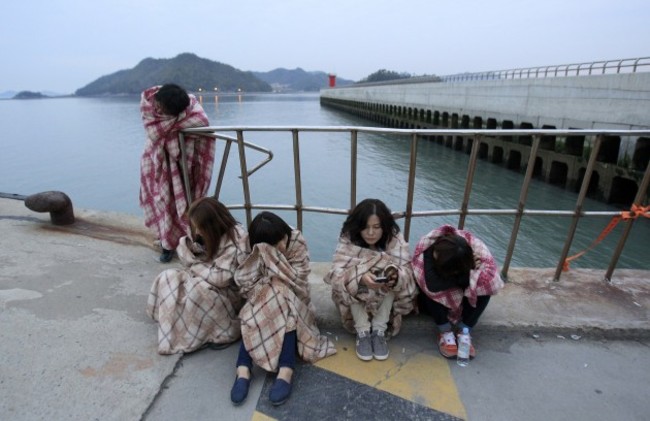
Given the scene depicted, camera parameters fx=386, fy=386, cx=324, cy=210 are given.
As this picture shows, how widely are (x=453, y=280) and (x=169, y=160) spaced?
2173 mm

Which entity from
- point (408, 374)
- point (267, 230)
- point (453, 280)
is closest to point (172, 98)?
point (267, 230)

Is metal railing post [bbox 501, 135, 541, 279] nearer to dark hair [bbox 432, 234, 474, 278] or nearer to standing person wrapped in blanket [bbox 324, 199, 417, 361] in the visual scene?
dark hair [bbox 432, 234, 474, 278]

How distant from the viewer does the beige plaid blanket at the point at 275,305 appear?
6.51 ft

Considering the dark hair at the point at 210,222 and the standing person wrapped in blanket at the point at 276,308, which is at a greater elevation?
the dark hair at the point at 210,222

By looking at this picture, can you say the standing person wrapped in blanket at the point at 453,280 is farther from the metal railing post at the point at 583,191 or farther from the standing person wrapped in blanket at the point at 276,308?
the metal railing post at the point at 583,191

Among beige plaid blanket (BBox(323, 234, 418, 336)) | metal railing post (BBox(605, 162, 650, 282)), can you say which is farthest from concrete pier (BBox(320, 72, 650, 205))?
beige plaid blanket (BBox(323, 234, 418, 336))

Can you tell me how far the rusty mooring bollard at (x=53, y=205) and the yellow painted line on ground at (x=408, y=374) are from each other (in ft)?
10.8

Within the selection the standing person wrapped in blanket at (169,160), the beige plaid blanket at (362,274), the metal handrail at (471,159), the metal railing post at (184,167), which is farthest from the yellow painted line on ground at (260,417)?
the metal railing post at (184,167)

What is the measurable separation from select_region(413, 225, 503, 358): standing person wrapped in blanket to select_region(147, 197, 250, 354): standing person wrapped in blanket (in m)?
1.08

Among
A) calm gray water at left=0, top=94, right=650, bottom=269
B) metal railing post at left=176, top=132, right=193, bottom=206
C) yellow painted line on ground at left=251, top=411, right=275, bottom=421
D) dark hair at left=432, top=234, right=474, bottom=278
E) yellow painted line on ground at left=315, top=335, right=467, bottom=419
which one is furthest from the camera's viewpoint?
calm gray water at left=0, top=94, right=650, bottom=269

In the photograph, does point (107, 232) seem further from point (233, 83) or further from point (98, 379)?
point (233, 83)

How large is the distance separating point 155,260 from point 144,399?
5.15ft

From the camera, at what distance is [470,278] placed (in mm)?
2168

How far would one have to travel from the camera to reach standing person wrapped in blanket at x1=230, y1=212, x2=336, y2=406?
196 cm
